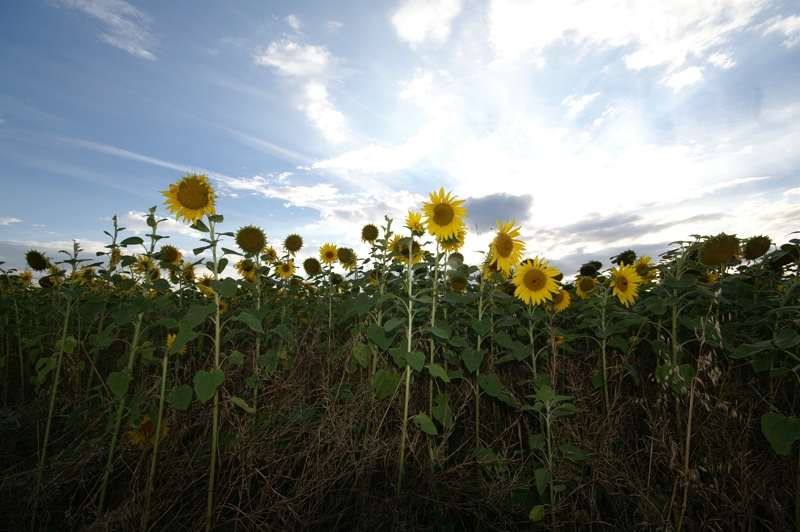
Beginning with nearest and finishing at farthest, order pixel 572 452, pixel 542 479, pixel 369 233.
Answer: pixel 542 479 → pixel 572 452 → pixel 369 233

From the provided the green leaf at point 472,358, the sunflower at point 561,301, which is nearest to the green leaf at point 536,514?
the green leaf at point 472,358

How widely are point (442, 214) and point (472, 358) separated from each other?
134cm

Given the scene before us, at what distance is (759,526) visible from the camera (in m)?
2.56

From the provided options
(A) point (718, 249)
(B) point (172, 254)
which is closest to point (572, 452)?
(A) point (718, 249)

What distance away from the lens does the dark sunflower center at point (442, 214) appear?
3627 mm

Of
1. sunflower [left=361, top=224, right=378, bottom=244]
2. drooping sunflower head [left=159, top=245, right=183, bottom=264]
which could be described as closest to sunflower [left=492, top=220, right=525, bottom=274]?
sunflower [left=361, top=224, right=378, bottom=244]

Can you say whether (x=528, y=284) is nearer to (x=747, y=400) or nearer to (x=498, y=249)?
(x=498, y=249)

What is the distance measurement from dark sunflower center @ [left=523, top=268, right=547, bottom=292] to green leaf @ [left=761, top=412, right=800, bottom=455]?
1.89 metres

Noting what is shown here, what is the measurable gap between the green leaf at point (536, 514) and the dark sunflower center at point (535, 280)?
1.99m

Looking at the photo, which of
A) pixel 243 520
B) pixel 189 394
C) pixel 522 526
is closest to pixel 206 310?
pixel 189 394

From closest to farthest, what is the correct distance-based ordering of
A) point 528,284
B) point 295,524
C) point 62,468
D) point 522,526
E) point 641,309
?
point 295,524
point 522,526
point 62,468
point 641,309
point 528,284

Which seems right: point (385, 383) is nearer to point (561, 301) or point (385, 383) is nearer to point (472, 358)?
point (472, 358)

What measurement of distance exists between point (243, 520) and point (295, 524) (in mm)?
344

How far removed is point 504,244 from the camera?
3.98m
